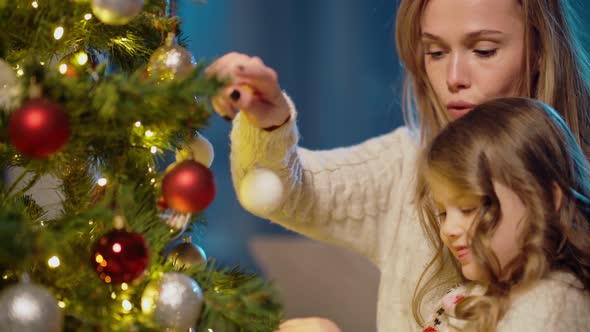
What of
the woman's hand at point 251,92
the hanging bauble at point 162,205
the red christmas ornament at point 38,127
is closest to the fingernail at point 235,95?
the woman's hand at point 251,92

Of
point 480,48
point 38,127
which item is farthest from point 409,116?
point 38,127

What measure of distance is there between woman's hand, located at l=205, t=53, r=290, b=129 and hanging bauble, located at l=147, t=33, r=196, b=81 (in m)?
0.03

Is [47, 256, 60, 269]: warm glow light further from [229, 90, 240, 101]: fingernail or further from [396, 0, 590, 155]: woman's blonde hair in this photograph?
[396, 0, 590, 155]: woman's blonde hair

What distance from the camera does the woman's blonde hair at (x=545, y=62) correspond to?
1.10m

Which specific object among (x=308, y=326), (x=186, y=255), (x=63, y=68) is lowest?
(x=308, y=326)

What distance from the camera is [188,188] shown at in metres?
0.66

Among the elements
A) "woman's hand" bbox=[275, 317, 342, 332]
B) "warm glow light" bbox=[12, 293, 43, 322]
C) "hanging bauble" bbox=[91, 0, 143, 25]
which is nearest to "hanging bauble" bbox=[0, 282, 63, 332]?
"warm glow light" bbox=[12, 293, 43, 322]

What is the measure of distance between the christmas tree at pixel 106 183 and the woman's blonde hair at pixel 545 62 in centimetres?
52

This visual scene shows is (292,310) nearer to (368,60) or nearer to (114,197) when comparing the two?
(368,60)

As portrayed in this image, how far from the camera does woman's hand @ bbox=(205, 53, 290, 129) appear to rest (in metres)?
0.80

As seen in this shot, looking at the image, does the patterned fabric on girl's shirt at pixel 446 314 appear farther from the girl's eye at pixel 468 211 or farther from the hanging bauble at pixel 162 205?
the hanging bauble at pixel 162 205

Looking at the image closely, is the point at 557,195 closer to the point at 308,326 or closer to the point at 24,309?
the point at 308,326

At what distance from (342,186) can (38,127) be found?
74 centimetres

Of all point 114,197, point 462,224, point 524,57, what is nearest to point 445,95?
point 524,57
